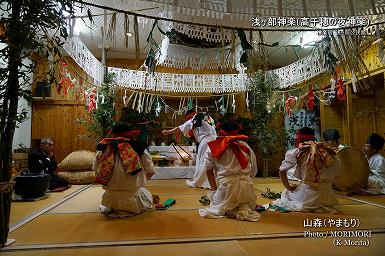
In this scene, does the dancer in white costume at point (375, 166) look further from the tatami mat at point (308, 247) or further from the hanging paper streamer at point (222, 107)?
the hanging paper streamer at point (222, 107)

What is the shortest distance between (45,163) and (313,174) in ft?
13.8

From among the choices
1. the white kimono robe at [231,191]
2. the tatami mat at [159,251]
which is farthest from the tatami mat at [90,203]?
the tatami mat at [159,251]

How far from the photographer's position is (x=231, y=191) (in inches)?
115

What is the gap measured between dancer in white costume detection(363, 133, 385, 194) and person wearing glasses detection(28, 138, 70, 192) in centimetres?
512

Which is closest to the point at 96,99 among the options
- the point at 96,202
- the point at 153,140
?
the point at 153,140

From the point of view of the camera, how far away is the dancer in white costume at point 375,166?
4238 mm

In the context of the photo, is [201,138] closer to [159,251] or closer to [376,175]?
[376,175]

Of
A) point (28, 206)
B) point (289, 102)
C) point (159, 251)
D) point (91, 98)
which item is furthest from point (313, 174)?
point (91, 98)

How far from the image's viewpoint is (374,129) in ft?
20.6

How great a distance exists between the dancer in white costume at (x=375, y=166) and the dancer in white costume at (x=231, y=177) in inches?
95.9

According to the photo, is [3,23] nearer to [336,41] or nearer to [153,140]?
[336,41]

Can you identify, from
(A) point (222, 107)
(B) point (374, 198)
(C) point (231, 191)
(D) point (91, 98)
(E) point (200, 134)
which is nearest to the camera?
(C) point (231, 191)

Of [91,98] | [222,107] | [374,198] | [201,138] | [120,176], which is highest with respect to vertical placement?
[91,98]

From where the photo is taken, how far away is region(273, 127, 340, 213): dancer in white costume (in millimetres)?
3066
